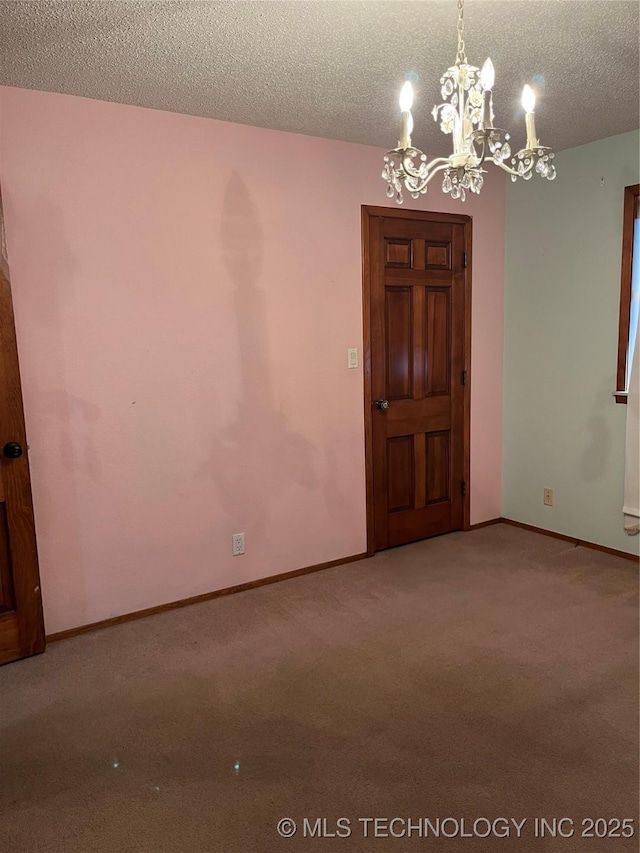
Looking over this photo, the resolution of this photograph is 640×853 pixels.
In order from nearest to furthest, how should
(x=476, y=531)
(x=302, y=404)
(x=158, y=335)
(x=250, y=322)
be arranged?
(x=158, y=335) → (x=250, y=322) → (x=302, y=404) → (x=476, y=531)

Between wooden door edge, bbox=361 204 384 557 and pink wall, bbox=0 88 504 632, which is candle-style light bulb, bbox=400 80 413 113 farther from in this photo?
wooden door edge, bbox=361 204 384 557

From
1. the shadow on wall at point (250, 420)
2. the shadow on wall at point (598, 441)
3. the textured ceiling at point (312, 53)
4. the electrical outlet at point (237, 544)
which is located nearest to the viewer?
Answer: the textured ceiling at point (312, 53)

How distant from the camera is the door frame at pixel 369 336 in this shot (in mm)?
3648

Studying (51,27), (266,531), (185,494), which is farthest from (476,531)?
(51,27)

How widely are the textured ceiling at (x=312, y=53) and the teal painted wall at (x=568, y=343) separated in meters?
0.68

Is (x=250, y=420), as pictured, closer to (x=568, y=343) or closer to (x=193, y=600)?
(x=193, y=600)

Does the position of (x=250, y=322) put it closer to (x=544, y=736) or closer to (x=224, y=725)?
(x=224, y=725)

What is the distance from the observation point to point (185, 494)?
3.20 metres

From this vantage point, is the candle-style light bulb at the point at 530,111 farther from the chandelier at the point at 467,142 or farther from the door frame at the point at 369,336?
the door frame at the point at 369,336

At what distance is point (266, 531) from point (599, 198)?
275 cm

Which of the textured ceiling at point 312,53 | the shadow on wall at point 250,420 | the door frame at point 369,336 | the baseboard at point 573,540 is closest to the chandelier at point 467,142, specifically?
the textured ceiling at point 312,53

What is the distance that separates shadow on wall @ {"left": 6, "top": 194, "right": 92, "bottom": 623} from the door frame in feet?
5.23

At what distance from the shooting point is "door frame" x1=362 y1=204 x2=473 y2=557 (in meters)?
3.65

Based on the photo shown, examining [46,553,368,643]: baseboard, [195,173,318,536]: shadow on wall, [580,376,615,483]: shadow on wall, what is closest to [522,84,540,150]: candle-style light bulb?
[195,173,318,536]: shadow on wall
